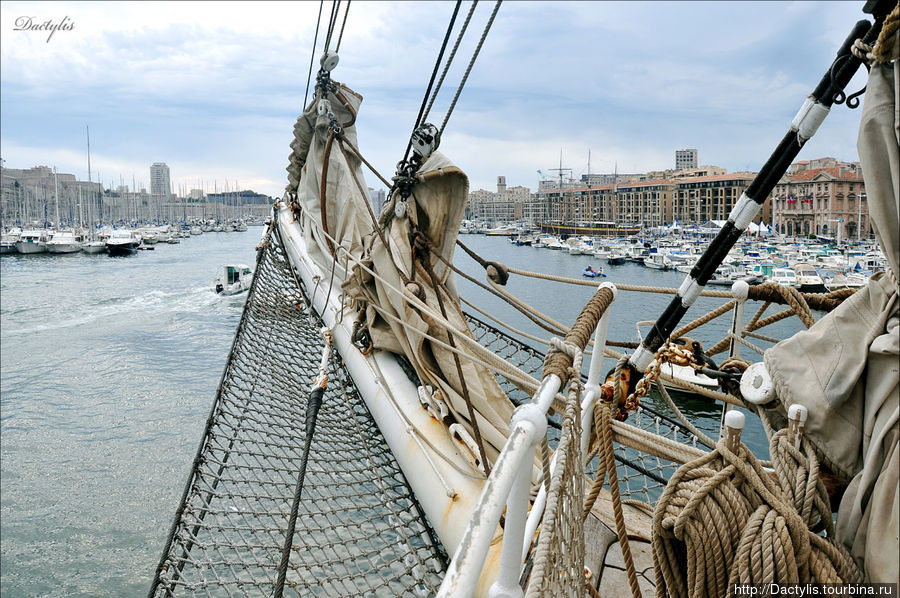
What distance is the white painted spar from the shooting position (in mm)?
2182

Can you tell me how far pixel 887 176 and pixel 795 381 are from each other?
1.74 feet

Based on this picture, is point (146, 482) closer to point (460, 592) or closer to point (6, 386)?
point (6, 386)

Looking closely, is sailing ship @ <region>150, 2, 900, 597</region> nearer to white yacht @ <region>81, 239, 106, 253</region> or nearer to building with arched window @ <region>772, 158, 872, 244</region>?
building with arched window @ <region>772, 158, 872, 244</region>

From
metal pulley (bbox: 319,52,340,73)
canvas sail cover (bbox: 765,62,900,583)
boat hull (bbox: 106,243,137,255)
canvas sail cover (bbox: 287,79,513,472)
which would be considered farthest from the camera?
boat hull (bbox: 106,243,137,255)

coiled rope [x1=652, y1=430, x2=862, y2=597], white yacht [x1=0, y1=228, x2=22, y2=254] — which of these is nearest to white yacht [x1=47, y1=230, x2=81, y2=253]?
white yacht [x1=0, y1=228, x2=22, y2=254]

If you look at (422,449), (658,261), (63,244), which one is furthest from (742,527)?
(63,244)

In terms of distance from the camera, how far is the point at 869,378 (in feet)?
4.11

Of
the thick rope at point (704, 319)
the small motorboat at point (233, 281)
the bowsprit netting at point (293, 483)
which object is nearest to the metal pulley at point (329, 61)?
the bowsprit netting at point (293, 483)

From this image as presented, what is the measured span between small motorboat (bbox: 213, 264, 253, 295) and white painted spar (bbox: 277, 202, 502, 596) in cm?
2407

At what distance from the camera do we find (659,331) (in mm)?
2037

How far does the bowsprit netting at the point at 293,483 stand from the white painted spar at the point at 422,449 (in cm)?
24

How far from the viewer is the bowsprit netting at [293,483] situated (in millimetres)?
2656

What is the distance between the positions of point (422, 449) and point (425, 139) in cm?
156

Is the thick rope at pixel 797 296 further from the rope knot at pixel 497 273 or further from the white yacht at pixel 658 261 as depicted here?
the white yacht at pixel 658 261
